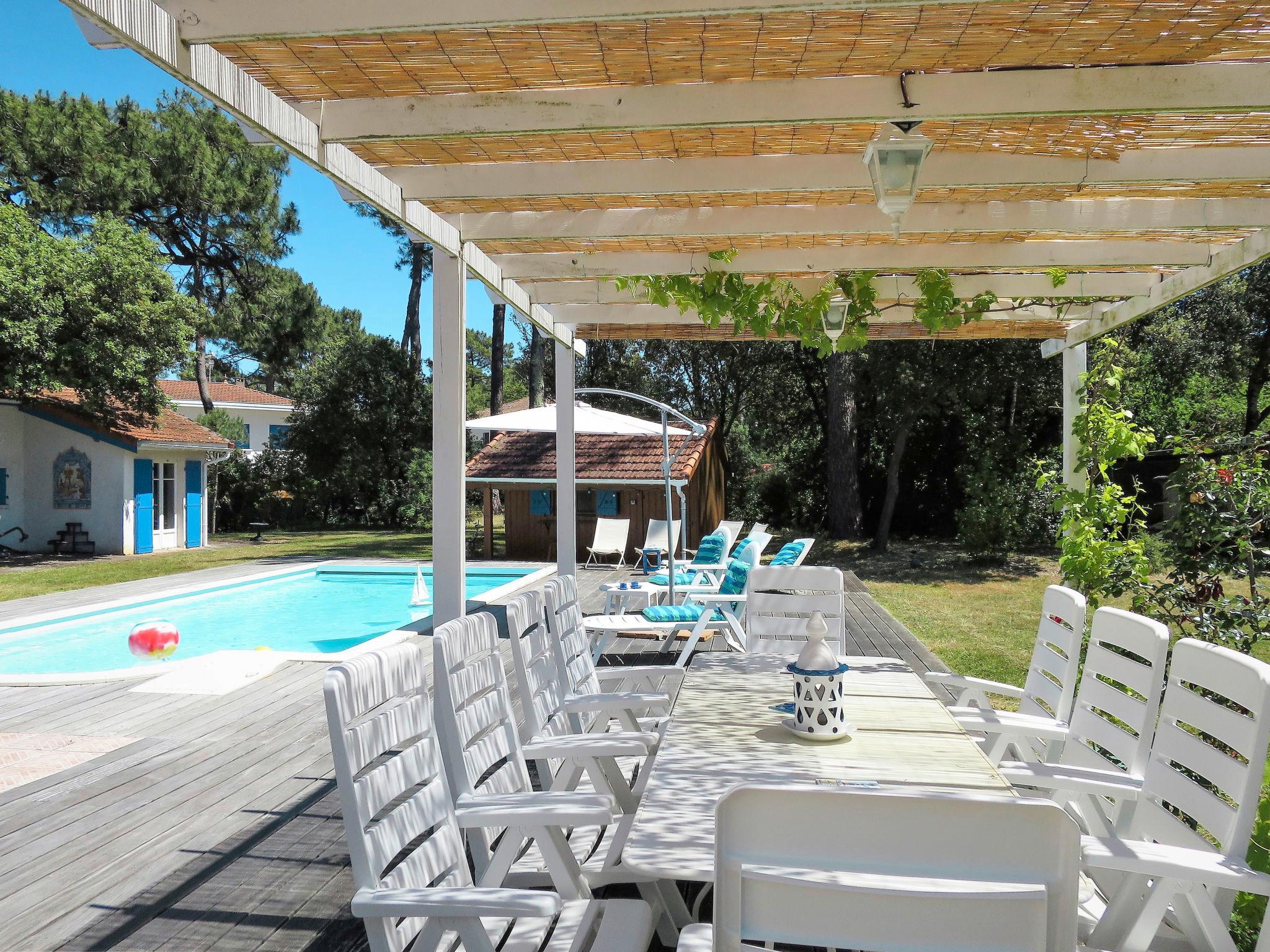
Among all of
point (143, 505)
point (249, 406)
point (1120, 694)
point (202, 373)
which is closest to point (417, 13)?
point (1120, 694)

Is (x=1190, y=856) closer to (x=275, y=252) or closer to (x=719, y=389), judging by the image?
(x=719, y=389)

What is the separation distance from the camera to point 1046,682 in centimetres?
376

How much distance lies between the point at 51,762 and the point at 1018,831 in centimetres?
487

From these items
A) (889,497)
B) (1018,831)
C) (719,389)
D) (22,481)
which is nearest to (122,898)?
(1018,831)

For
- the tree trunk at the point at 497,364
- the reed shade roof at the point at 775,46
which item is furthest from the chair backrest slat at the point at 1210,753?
the tree trunk at the point at 497,364

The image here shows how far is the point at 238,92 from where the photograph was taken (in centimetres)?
312

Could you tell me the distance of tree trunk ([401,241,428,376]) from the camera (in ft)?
83.1

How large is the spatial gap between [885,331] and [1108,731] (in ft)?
17.2

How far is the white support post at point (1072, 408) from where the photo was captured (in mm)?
6598

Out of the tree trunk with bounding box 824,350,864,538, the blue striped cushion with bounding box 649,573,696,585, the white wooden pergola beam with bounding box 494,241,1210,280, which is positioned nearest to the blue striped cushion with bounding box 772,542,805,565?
the blue striped cushion with bounding box 649,573,696,585

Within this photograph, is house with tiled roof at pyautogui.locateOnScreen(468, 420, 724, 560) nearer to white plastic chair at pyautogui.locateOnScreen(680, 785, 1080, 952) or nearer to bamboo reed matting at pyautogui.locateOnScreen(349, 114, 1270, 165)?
bamboo reed matting at pyautogui.locateOnScreen(349, 114, 1270, 165)

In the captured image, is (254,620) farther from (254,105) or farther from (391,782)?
(391,782)

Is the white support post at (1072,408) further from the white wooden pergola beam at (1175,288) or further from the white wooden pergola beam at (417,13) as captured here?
the white wooden pergola beam at (417,13)

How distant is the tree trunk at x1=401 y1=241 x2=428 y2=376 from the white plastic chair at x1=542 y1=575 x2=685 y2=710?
2097 centimetres
